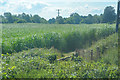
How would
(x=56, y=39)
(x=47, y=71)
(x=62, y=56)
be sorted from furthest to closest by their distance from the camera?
(x=56, y=39), (x=62, y=56), (x=47, y=71)

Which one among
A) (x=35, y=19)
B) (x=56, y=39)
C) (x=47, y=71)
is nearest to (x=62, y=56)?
(x=56, y=39)

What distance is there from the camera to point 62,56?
6.11 meters

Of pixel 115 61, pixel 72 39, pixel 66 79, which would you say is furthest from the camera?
pixel 72 39

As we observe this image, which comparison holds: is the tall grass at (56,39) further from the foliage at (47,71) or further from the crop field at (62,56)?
the foliage at (47,71)

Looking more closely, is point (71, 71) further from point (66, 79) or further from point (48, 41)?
point (48, 41)

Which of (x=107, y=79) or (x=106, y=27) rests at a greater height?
(x=106, y=27)

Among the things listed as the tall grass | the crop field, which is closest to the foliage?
the crop field

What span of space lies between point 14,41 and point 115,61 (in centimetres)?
424

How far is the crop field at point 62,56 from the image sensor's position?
3678mm

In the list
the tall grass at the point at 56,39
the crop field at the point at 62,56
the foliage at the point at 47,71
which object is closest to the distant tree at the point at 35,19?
the crop field at the point at 62,56

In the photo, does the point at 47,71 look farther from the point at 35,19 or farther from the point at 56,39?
the point at 35,19

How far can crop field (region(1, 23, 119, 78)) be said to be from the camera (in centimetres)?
368

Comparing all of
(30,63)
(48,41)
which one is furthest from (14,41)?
(30,63)

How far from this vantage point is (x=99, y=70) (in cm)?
372
